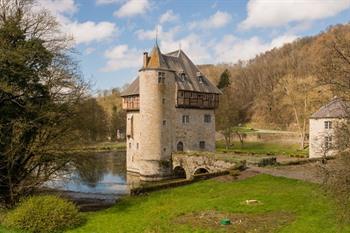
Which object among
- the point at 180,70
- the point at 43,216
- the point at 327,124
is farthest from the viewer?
the point at 180,70

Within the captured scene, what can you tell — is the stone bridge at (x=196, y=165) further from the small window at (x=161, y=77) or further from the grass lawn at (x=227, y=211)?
the grass lawn at (x=227, y=211)

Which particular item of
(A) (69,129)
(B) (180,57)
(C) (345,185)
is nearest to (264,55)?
(B) (180,57)

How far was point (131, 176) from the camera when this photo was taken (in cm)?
3828

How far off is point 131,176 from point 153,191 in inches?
662

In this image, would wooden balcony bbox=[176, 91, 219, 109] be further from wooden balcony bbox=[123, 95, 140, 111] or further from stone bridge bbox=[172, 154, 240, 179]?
stone bridge bbox=[172, 154, 240, 179]

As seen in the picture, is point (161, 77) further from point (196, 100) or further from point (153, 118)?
point (196, 100)

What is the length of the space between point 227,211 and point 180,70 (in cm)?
2428

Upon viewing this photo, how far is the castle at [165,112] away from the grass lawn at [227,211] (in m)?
14.1

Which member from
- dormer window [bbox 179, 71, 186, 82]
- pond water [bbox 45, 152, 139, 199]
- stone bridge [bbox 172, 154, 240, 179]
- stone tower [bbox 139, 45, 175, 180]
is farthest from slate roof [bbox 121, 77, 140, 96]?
stone bridge [bbox 172, 154, 240, 179]

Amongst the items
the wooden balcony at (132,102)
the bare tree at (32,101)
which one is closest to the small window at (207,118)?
the wooden balcony at (132,102)

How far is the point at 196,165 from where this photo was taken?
1268 inches

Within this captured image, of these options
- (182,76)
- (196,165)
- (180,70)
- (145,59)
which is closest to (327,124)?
(196,165)

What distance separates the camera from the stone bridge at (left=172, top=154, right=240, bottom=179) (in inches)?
1148

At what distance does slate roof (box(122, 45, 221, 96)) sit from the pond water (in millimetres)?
8746
